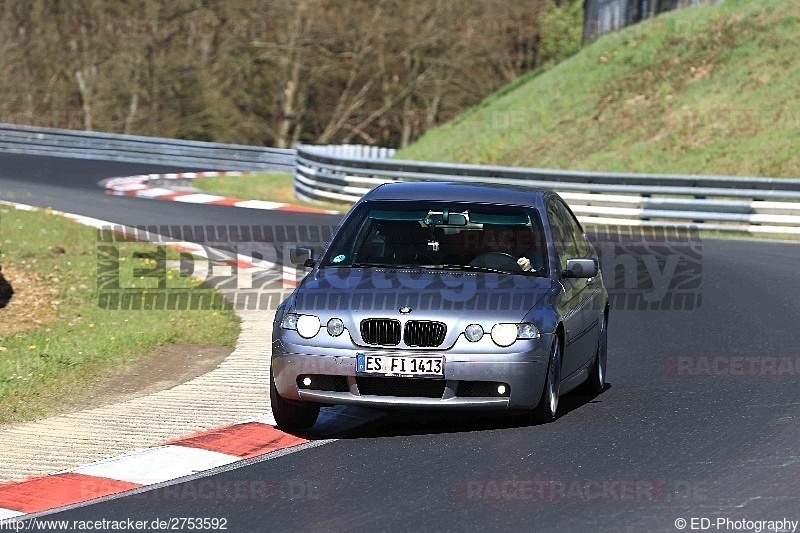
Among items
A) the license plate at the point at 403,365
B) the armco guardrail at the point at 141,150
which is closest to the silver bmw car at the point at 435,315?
the license plate at the point at 403,365

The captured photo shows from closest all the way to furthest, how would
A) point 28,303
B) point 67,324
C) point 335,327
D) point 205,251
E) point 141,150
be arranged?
point 335,327 → point 67,324 → point 28,303 → point 205,251 → point 141,150

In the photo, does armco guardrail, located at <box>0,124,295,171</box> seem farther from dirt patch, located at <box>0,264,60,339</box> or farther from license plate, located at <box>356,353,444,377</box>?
license plate, located at <box>356,353,444,377</box>

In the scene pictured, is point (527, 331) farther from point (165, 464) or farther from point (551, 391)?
point (165, 464)

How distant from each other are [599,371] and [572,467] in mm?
2697

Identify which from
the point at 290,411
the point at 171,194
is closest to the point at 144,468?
the point at 290,411

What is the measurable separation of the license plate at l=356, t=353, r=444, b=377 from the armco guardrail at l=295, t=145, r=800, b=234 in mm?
15952

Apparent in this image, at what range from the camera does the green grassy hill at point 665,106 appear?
31.0m

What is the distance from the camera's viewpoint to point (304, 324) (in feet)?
26.9

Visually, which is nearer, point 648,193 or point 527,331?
point 527,331

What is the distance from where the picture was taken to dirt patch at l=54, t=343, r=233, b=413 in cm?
978

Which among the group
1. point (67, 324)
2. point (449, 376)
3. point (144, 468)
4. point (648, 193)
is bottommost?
point (648, 193)

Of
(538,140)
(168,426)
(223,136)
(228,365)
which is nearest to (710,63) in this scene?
(538,140)

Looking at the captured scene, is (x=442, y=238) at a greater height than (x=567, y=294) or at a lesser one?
greater

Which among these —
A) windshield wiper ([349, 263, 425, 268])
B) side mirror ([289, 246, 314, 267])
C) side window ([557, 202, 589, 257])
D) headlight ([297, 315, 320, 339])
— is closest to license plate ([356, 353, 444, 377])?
headlight ([297, 315, 320, 339])
